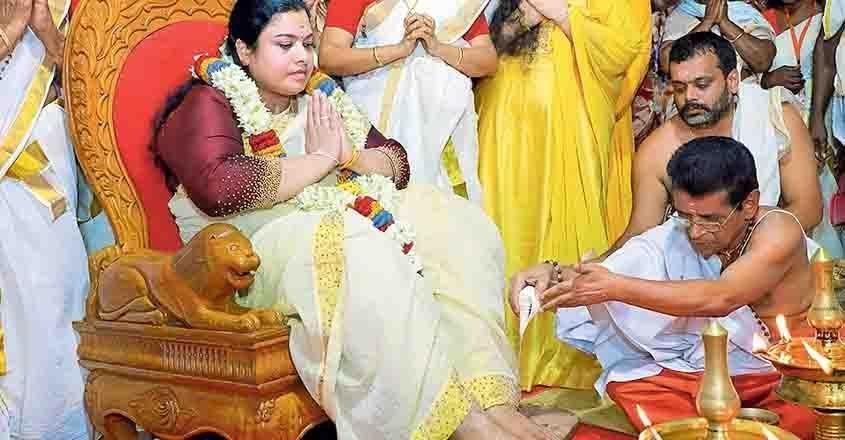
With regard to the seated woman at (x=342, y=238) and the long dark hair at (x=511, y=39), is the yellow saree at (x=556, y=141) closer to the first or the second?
the long dark hair at (x=511, y=39)

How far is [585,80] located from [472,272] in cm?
138

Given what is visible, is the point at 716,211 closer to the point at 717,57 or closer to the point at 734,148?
the point at 734,148

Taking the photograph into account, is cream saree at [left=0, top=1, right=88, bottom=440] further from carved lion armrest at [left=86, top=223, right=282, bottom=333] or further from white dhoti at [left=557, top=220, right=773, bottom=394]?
white dhoti at [left=557, top=220, right=773, bottom=394]

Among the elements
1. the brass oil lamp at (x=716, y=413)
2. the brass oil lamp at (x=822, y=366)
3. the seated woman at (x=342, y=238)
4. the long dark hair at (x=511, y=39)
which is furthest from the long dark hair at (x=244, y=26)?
the brass oil lamp at (x=716, y=413)

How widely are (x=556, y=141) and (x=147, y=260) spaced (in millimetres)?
1823

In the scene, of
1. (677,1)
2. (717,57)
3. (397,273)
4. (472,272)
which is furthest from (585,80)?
(397,273)

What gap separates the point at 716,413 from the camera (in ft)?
4.40

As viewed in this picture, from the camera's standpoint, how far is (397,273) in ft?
8.73

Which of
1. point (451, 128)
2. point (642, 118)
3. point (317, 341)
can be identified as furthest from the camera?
point (642, 118)

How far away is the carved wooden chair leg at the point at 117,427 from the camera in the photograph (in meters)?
2.92

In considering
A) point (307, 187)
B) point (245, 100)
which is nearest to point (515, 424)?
point (307, 187)

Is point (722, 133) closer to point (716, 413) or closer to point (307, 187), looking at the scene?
point (307, 187)

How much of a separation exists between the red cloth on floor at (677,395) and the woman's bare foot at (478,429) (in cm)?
66

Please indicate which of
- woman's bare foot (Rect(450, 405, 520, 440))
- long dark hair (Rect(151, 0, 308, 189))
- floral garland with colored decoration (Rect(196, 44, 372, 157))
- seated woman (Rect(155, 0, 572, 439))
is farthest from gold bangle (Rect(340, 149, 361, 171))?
woman's bare foot (Rect(450, 405, 520, 440))
